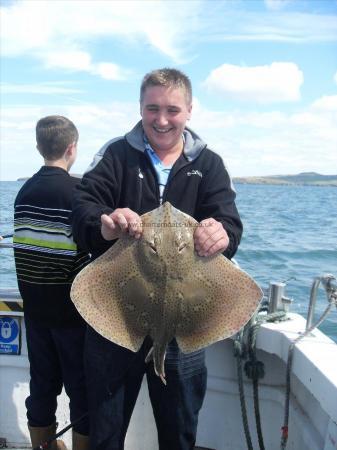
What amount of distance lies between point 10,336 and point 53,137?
6.38ft

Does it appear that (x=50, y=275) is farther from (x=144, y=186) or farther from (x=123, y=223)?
(x=123, y=223)

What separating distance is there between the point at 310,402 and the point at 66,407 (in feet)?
7.14

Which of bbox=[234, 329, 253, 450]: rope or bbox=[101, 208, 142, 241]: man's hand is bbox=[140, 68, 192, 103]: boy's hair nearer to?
bbox=[101, 208, 142, 241]: man's hand

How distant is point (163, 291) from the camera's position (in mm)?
2576

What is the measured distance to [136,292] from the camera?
264 centimetres

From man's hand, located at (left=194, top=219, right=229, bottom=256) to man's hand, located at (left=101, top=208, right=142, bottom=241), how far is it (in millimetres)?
317

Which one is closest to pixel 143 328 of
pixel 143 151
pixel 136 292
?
pixel 136 292

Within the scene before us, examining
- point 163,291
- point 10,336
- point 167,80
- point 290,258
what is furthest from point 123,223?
point 290,258

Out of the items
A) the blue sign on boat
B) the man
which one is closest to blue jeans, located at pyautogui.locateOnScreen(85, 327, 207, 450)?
the man

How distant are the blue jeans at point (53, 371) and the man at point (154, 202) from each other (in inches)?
21.5

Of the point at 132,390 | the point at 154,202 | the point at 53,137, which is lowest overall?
the point at 132,390

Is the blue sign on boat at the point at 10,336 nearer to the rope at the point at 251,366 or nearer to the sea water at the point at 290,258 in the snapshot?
the rope at the point at 251,366

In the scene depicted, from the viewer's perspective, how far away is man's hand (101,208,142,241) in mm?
2461

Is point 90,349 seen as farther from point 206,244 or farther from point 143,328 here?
point 206,244
